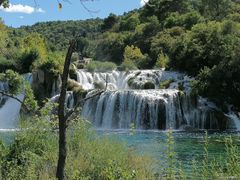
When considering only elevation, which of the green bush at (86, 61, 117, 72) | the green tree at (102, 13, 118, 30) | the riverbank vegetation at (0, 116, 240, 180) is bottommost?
the riverbank vegetation at (0, 116, 240, 180)

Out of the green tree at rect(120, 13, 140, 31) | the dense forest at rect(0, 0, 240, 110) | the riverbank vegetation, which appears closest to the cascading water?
the dense forest at rect(0, 0, 240, 110)

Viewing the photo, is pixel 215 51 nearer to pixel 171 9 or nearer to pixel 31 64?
pixel 31 64

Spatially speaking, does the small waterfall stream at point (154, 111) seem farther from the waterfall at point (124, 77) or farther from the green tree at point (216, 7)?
the green tree at point (216, 7)

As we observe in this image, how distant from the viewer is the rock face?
1641 inches

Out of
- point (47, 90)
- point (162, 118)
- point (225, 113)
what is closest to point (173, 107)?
point (162, 118)

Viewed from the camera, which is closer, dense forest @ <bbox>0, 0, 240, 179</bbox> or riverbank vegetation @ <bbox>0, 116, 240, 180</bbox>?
dense forest @ <bbox>0, 0, 240, 179</bbox>

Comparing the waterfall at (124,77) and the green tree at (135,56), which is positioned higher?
the green tree at (135,56)

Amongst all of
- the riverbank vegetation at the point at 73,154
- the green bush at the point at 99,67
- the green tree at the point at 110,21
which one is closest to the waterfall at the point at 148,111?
the green bush at the point at 99,67

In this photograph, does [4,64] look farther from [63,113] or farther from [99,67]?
[63,113]

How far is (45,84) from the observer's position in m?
42.2

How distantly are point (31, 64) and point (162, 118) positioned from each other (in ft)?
64.0

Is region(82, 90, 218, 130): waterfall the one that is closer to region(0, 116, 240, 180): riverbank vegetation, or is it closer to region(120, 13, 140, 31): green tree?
region(0, 116, 240, 180): riverbank vegetation

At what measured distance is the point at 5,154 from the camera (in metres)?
10.3

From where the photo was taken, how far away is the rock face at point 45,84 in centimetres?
4169
